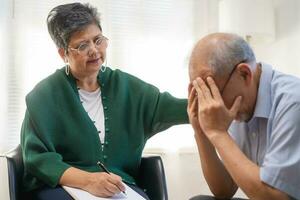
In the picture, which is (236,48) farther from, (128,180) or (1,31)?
(1,31)

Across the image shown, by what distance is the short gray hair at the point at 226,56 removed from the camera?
1.07m

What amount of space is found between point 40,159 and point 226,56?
82cm

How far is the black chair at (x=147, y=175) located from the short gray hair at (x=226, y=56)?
70 centimetres

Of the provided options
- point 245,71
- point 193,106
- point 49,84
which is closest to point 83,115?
point 49,84

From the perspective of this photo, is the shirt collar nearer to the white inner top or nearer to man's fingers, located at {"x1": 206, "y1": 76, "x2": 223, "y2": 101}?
man's fingers, located at {"x1": 206, "y1": 76, "x2": 223, "y2": 101}

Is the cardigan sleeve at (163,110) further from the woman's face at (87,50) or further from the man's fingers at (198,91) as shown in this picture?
the man's fingers at (198,91)

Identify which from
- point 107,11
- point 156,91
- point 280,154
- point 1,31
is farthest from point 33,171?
point 107,11

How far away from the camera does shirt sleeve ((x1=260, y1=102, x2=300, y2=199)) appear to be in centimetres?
95

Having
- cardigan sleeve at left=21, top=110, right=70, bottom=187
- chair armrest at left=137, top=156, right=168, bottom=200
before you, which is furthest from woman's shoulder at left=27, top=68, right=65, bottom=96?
chair armrest at left=137, top=156, right=168, bottom=200

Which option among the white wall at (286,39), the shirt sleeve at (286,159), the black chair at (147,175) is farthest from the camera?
the white wall at (286,39)

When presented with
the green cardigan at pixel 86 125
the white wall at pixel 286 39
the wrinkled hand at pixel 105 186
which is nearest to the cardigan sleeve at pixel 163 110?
the green cardigan at pixel 86 125

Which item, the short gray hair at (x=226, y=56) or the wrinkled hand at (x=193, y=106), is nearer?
the short gray hair at (x=226, y=56)

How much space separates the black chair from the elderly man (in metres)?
0.44

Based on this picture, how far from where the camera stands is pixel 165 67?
2.50 meters
